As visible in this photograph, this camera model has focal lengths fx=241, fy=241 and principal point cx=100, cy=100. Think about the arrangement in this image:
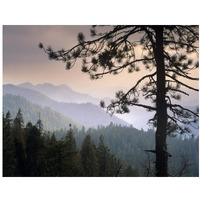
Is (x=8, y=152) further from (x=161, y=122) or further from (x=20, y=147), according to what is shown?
(x=161, y=122)

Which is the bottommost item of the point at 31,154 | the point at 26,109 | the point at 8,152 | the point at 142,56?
the point at 31,154

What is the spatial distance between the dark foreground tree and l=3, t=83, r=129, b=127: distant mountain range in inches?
31.9

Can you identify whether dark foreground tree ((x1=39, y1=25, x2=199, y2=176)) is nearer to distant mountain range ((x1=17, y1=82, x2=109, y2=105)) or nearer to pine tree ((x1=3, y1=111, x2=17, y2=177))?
distant mountain range ((x1=17, y1=82, x2=109, y2=105))

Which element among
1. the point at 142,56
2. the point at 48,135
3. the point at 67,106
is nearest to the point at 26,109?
the point at 48,135

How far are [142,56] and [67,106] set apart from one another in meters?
2.94

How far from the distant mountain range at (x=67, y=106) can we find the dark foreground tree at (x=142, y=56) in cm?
81

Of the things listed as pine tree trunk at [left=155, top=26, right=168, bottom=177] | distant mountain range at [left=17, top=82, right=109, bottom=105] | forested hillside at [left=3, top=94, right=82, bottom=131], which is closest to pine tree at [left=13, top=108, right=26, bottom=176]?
forested hillside at [left=3, top=94, right=82, bottom=131]

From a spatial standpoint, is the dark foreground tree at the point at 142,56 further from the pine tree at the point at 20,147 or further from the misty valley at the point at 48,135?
the pine tree at the point at 20,147

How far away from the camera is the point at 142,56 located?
4668 millimetres
